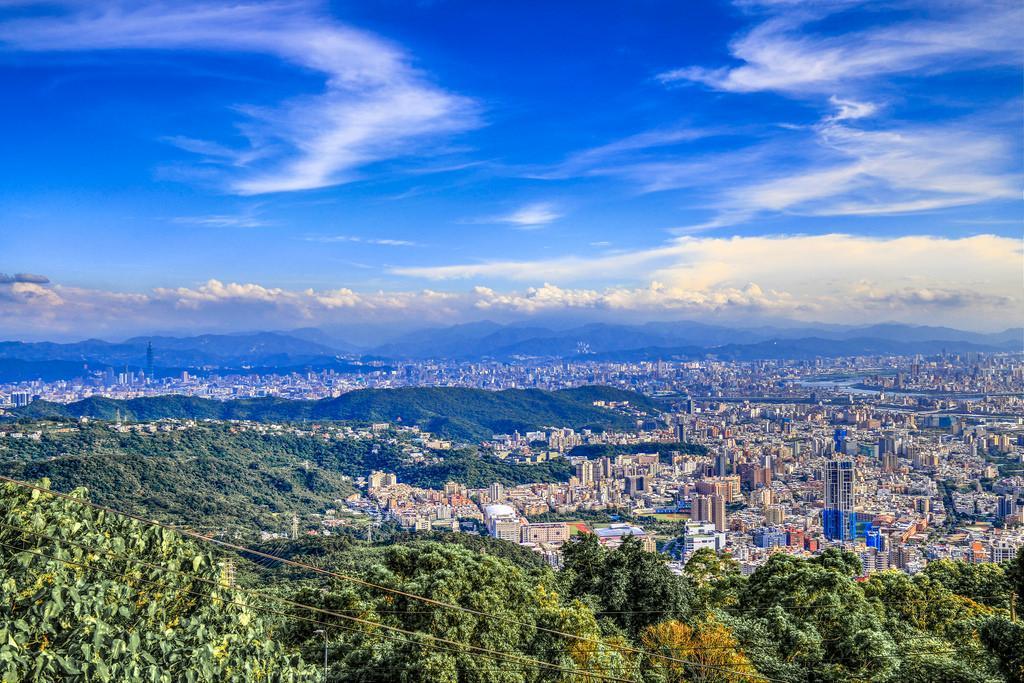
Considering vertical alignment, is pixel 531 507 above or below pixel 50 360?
below

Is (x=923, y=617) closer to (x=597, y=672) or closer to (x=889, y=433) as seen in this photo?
(x=597, y=672)

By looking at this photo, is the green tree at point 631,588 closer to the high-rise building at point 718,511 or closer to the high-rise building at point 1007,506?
the high-rise building at point 718,511

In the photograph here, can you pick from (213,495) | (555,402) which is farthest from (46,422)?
(555,402)

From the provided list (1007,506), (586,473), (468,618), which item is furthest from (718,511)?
(468,618)

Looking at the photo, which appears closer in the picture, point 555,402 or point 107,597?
point 107,597

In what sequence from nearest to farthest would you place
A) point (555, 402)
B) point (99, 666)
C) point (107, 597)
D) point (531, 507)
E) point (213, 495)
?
point (99, 666) < point (107, 597) < point (213, 495) < point (531, 507) < point (555, 402)

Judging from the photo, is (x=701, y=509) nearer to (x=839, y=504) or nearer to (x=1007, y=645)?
(x=839, y=504)

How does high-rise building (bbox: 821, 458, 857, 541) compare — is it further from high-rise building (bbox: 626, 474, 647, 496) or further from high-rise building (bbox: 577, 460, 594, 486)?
high-rise building (bbox: 577, 460, 594, 486)
